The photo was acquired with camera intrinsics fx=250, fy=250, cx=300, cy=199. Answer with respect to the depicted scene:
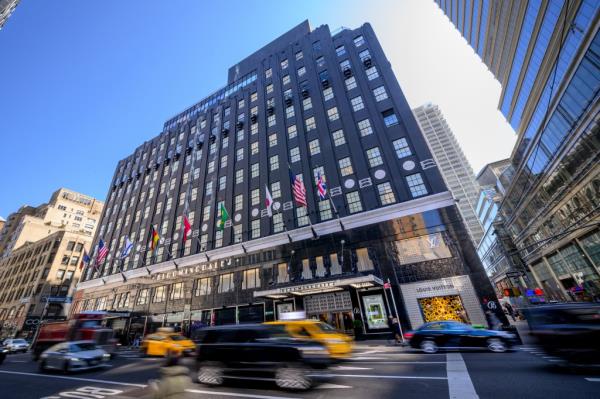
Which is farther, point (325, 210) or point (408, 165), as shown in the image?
point (325, 210)

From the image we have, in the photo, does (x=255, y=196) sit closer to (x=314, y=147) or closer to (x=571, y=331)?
(x=314, y=147)

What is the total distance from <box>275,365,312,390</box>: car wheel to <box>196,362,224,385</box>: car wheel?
208cm

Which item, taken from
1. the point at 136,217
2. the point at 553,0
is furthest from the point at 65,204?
the point at 553,0

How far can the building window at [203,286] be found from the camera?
2774 cm

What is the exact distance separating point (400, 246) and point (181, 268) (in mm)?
25445

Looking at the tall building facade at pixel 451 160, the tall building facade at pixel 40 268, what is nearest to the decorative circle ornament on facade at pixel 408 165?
the tall building facade at pixel 40 268

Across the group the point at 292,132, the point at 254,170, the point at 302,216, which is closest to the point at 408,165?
the point at 302,216

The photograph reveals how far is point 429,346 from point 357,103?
25249mm

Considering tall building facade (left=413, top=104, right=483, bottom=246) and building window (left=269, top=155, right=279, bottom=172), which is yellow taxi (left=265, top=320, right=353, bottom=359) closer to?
building window (left=269, top=155, right=279, bottom=172)

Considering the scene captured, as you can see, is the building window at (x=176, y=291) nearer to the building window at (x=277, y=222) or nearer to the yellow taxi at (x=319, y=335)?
the building window at (x=277, y=222)

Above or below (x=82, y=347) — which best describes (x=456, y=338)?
below

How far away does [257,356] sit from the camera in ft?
23.6

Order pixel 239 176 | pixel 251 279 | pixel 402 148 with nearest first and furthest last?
pixel 402 148
pixel 251 279
pixel 239 176

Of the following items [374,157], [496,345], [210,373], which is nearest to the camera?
[210,373]
